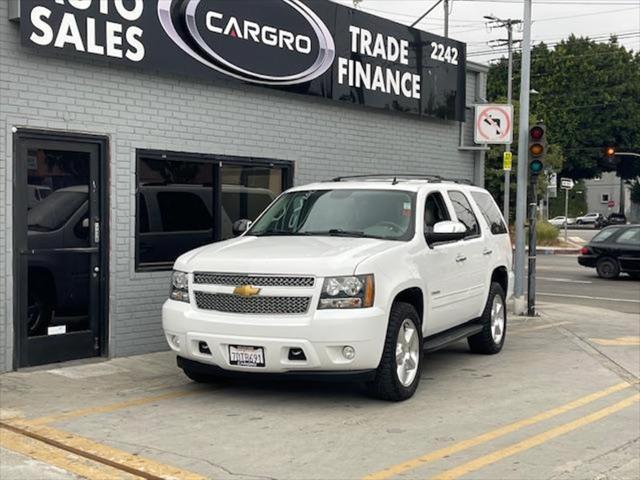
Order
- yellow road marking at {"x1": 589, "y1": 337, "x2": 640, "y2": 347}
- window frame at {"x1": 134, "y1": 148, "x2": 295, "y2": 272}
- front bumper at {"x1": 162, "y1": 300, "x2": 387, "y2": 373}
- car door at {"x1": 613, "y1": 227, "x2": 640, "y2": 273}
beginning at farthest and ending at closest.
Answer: car door at {"x1": 613, "y1": 227, "x2": 640, "y2": 273} → yellow road marking at {"x1": 589, "y1": 337, "x2": 640, "y2": 347} → window frame at {"x1": 134, "y1": 148, "x2": 295, "y2": 272} → front bumper at {"x1": 162, "y1": 300, "x2": 387, "y2": 373}

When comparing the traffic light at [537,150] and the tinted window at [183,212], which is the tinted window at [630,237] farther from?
the tinted window at [183,212]

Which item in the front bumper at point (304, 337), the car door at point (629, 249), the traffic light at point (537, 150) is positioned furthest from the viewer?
the car door at point (629, 249)

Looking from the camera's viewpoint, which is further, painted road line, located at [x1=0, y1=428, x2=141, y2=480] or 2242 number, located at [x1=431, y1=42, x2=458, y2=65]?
2242 number, located at [x1=431, y1=42, x2=458, y2=65]

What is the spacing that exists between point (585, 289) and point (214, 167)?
11752 mm

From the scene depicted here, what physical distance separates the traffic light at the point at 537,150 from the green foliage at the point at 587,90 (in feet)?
181

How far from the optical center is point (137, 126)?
366 inches

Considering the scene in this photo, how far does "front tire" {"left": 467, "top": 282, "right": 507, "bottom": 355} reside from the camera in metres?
9.48

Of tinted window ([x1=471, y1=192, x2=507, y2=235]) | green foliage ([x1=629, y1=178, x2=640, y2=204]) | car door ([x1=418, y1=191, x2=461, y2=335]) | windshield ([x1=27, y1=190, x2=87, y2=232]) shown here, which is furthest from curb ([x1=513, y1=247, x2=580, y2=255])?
green foliage ([x1=629, y1=178, x2=640, y2=204])

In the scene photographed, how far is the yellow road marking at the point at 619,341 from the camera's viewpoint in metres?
10.8

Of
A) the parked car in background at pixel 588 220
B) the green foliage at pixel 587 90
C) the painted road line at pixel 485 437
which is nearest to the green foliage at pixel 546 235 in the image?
the painted road line at pixel 485 437

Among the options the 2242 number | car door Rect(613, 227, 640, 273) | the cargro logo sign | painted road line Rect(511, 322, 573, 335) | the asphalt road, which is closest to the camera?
the cargro logo sign

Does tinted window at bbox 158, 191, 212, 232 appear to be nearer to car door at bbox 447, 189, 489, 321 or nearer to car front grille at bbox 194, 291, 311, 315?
car front grille at bbox 194, 291, 311, 315

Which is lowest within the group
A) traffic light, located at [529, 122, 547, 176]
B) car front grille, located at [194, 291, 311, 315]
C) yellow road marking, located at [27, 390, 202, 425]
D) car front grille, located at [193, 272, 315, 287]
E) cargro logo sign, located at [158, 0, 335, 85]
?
yellow road marking, located at [27, 390, 202, 425]

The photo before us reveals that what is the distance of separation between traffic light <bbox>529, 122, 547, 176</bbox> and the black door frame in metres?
7.43
